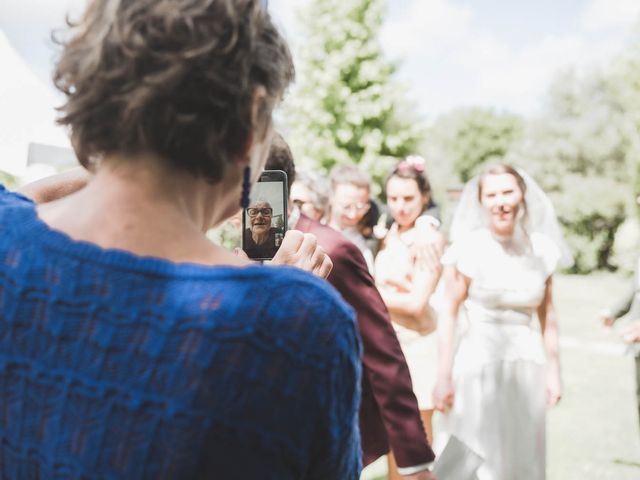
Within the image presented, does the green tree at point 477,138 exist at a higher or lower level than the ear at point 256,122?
higher

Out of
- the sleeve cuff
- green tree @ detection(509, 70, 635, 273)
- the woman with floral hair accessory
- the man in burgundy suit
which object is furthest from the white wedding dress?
green tree @ detection(509, 70, 635, 273)

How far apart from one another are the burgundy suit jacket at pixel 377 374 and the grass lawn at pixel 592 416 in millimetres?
3007

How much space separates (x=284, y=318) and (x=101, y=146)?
1.23ft

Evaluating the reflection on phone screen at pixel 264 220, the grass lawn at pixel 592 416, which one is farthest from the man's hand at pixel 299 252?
the grass lawn at pixel 592 416

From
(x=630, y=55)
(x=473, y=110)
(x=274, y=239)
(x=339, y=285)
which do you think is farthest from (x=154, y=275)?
(x=473, y=110)

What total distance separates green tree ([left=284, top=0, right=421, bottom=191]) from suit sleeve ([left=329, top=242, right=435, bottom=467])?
2563 centimetres

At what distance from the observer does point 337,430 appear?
39.6 inches

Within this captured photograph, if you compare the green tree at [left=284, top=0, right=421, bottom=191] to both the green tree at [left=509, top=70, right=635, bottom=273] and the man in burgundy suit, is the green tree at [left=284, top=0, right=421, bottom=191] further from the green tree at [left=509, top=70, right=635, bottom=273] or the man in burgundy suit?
the man in burgundy suit

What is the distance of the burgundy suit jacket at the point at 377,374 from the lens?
224cm

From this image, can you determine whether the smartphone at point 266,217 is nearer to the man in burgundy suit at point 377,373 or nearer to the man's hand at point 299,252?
the man's hand at point 299,252

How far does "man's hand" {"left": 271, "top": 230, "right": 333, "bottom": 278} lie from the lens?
1438 millimetres

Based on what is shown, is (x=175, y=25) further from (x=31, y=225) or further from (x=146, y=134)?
(x=31, y=225)

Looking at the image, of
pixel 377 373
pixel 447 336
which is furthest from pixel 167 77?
pixel 447 336

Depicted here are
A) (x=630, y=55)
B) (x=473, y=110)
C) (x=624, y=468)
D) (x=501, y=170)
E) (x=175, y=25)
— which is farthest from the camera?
(x=473, y=110)
